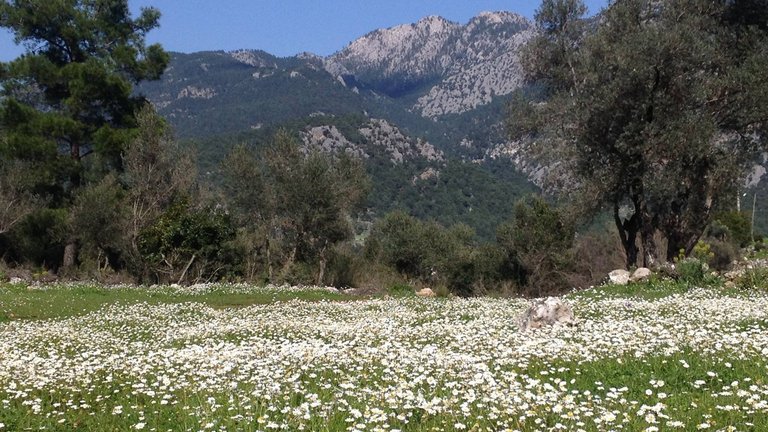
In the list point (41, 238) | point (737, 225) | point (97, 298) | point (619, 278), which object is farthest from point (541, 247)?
point (41, 238)

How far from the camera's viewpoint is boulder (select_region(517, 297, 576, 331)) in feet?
44.7

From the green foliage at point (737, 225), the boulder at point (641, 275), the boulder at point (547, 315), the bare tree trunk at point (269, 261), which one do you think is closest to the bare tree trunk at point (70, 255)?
the bare tree trunk at point (269, 261)

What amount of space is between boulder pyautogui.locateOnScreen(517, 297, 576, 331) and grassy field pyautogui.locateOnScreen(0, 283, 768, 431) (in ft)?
1.62

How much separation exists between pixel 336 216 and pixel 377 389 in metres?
32.2

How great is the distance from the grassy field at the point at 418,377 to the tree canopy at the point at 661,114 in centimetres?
1158

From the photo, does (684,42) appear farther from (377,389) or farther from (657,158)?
(377,389)

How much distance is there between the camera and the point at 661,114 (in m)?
26.2

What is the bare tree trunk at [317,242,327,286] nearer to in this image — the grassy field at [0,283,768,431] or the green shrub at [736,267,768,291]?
the grassy field at [0,283,768,431]

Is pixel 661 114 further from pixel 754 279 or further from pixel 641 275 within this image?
pixel 754 279

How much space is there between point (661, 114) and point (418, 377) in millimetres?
22021

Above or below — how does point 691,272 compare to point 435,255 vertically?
above

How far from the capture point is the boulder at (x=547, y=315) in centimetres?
1363

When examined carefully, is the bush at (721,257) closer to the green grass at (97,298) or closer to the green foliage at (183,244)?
the green grass at (97,298)

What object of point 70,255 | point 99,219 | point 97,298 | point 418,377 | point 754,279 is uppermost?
point 99,219
